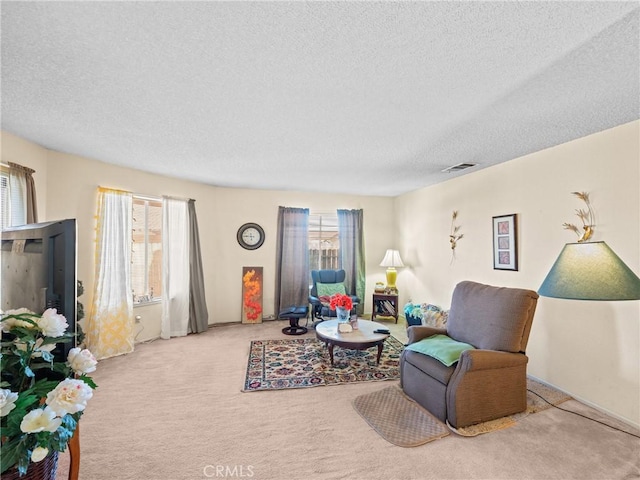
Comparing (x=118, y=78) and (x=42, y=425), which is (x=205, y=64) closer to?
(x=118, y=78)

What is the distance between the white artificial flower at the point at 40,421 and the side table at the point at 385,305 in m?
5.03

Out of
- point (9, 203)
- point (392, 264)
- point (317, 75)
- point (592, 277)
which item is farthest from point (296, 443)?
point (392, 264)

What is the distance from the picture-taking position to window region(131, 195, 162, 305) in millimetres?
4414

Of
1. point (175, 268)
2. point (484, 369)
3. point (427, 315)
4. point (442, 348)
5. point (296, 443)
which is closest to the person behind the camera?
point (296, 443)

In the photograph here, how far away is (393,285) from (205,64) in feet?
15.9

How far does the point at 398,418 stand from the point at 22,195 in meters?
3.97

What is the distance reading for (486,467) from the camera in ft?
6.39

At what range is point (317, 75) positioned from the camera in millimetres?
1842

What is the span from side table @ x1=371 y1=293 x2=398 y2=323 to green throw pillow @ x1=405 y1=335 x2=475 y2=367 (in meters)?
2.46

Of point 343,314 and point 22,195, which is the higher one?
point 22,195

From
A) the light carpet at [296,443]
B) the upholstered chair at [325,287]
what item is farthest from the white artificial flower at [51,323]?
the upholstered chair at [325,287]

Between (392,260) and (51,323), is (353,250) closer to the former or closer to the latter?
(392,260)

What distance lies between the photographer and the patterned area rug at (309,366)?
3145 millimetres

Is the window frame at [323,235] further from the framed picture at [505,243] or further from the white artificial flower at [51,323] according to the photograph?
the white artificial flower at [51,323]
